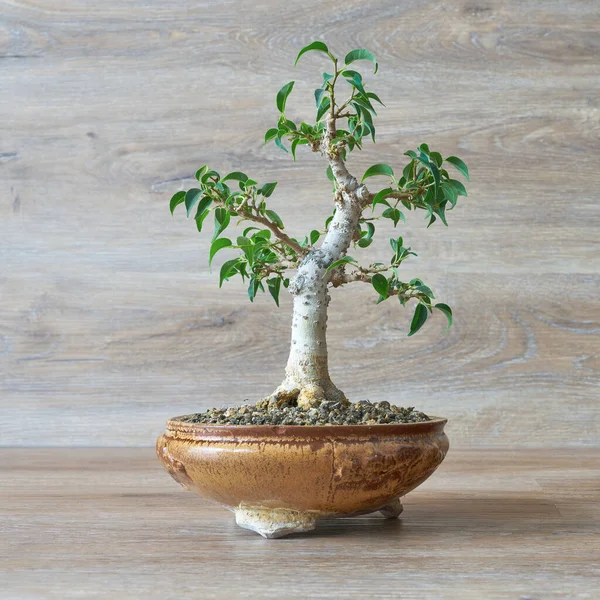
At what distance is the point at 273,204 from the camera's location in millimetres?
1978

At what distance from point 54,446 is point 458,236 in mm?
1077

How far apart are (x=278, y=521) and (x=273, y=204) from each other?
3.89 feet

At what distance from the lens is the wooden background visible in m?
1.94

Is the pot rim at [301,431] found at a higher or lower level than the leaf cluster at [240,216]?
lower

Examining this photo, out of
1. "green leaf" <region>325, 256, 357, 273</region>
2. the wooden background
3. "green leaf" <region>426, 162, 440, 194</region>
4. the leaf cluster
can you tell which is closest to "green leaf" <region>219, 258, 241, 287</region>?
the leaf cluster

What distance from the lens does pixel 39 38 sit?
2.06m

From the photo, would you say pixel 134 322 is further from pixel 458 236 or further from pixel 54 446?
pixel 458 236

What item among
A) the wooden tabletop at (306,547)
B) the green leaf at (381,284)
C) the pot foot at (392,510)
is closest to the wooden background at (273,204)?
the wooden tabletop at (306,547)

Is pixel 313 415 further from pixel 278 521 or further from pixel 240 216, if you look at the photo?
pixel 240 216

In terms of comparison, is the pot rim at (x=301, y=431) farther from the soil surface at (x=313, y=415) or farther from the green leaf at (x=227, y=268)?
the green leaf at (x=227, y=268)

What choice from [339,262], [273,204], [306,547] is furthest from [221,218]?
[273,204]

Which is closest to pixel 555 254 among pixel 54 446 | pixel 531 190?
pixel 531 190

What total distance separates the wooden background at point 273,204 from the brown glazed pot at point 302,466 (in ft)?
3.46

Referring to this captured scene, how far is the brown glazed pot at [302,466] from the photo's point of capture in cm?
82
